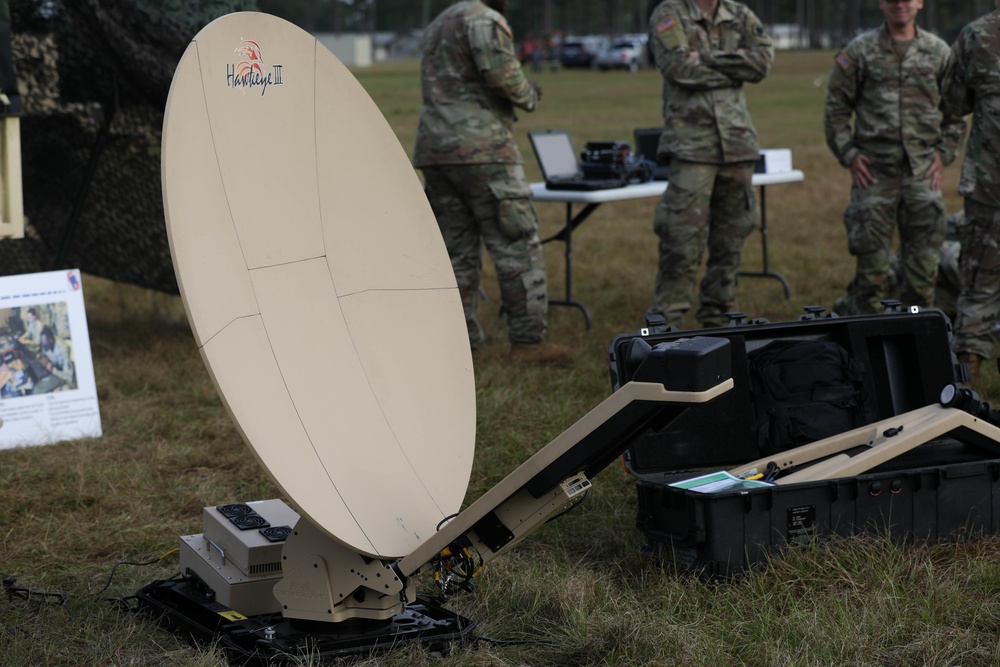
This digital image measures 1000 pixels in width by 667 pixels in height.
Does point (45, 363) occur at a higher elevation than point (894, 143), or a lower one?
lower

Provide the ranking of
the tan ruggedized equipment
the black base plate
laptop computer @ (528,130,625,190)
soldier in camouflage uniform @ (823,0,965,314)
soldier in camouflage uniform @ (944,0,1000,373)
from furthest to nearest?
laptop computer @ (528,130,625,190)
soldier in camouflage uniform @ (823,0,965,314)
soldier in camouflage uniform @ (944,0,1000,373)
the tan ruggedized equipment
the black base plate

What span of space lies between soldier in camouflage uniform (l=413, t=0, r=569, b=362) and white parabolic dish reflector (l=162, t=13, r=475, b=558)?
2934 mm

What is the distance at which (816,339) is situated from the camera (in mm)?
4418

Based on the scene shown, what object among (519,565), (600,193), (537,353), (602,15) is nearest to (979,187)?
(600,193)

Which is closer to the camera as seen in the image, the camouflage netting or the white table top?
the camouflage netting

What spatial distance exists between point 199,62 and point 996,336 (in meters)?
5.16

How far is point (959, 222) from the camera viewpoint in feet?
20.7

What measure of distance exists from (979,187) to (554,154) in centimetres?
281

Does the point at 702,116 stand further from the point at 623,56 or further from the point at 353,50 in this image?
the point at 353,50

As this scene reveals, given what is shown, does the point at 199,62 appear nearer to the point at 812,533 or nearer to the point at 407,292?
the point at 407,292

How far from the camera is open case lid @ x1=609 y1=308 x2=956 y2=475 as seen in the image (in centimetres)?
418

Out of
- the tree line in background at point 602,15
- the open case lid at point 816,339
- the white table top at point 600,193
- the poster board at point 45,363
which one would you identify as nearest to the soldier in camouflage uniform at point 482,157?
the white table top at point 600,193

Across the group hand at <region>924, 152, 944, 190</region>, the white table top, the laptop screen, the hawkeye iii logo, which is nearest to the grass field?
the white table top

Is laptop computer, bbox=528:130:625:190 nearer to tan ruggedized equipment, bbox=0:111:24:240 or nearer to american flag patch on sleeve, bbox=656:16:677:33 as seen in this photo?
american flag patch on sleeve, bbox=656:16:677:33
